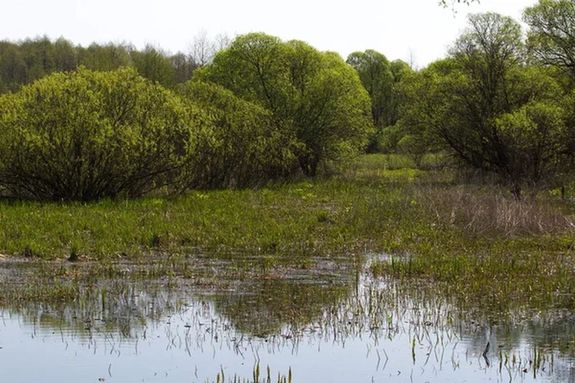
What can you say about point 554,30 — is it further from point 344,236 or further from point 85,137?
point 85,137

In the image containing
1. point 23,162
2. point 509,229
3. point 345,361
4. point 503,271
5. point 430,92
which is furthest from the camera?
point 430,92

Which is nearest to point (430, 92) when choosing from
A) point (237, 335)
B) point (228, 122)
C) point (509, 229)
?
point (228, 122)

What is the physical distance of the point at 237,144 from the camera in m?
32.7

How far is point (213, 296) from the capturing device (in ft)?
40.4

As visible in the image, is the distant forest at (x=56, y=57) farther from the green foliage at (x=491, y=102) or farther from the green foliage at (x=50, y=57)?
the green foliage at (x=491, y=102)

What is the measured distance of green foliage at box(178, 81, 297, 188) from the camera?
31375 millimetres

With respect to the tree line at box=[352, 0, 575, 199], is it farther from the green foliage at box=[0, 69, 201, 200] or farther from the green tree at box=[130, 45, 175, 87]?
the green tree at box=[130, 45, 175, 87]

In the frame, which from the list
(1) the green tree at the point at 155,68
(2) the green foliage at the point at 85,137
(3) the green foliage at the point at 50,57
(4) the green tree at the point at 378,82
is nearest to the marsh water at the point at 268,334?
(2) the green foliage at the point at 85,137

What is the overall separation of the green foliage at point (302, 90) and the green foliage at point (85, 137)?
1316 centimetres

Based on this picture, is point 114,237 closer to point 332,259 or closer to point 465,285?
point 332,259

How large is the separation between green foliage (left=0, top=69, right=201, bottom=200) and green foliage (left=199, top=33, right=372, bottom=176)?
1316 centimetres

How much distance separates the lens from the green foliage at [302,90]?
38.9 meters

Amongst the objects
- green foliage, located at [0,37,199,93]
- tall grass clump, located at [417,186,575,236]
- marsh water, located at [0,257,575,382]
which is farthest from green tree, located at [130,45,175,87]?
marsh water, located at [0,257,575,382]

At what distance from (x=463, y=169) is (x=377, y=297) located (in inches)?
1075
